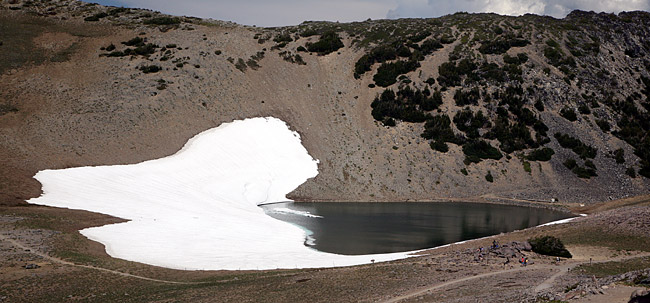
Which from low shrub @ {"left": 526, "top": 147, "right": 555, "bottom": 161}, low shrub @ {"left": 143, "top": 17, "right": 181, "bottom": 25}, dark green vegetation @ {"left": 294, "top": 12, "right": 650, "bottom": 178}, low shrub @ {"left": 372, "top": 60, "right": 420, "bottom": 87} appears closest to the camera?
low shrub @ {"left": 526, "top": 147, "right": 555, "bottom": 161}

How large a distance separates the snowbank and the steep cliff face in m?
2.69

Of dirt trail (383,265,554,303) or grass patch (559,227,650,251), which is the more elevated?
grass patch (559,227,650,251)

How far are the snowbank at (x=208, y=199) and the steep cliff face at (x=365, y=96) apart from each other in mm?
2693

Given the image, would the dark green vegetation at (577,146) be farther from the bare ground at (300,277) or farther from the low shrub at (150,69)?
the low shrub at (150,69)

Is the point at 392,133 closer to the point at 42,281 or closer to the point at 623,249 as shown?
the point at 623,249

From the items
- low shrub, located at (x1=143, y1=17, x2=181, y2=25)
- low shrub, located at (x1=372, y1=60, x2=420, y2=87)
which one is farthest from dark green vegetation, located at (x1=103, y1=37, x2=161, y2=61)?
low shrub, located at (x1=372, y1=60, x2=420, y2=87)

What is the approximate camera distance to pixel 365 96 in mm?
76875

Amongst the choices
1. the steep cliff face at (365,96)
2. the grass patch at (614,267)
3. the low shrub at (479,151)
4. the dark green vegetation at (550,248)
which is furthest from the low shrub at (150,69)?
the grass patch at (614,267)

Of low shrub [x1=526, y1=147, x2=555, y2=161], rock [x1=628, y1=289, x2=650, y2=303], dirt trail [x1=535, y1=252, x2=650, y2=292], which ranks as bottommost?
dirt trail [x1=535, y1=252, x2=650, y2=292]

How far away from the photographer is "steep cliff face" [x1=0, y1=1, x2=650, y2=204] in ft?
195

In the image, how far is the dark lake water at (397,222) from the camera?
3684cm

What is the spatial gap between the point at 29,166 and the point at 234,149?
22852mm

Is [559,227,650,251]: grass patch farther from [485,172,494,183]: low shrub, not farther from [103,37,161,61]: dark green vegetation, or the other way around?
[103,37,161,61]: dark green vegetation

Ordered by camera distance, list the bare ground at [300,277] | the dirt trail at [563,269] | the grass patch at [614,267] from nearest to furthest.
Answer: the dirt trail at [563,269]
the bare ground at [300,277]
the grass patch at [614,267]
